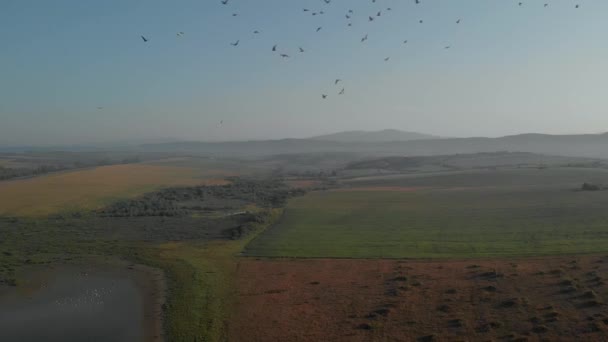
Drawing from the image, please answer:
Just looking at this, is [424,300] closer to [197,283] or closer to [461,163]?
[197,283]

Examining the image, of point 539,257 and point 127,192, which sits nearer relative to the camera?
point 539,257

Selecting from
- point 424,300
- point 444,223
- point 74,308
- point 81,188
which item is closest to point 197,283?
point 74,308

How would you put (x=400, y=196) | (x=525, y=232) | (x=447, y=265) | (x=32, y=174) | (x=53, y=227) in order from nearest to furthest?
(x=447, y=265) < (x=525, y=232) < (x=53, y=227) < (x=400, y=196) < (x=32, y=174)

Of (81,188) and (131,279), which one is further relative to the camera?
(81,188)

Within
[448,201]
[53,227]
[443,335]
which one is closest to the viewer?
[443,335]

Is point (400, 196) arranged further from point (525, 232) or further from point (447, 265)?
point (447, 265)

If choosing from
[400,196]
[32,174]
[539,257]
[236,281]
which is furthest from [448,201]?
[32,174]
